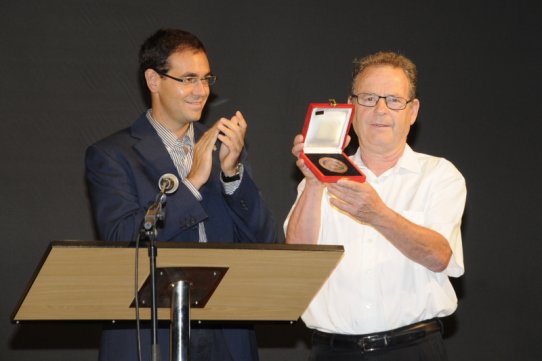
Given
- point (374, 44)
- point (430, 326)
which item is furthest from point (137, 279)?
point (374, 44)

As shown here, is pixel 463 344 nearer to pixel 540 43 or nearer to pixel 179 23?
pixel 540 43

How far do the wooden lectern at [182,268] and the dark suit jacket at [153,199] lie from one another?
547mm

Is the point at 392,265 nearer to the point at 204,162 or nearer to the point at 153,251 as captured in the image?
the point at 204,162

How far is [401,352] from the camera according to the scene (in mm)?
2812

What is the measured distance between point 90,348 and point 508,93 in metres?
2.89

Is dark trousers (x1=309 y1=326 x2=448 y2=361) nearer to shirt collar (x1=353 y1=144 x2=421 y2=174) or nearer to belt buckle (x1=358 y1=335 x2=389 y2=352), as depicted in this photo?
belt buckle (x1=358 y1=335 x2=389 y2=352)

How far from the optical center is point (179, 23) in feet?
15.0

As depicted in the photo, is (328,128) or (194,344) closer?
(328,128)

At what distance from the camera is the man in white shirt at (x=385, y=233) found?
282 cm

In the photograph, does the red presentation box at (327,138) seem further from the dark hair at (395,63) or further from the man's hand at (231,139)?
the dark hair at (395,63)

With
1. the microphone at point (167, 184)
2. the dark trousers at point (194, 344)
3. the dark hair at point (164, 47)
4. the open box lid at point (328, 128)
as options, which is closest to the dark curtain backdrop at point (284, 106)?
the dark hair at point (164, 47)

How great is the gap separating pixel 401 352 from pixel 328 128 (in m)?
0.81

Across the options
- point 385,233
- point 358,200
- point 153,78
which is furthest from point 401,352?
point 153,78

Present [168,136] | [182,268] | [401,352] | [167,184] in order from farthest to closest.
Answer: [168,136] < [401,352] < [167,184] < [182,268]
